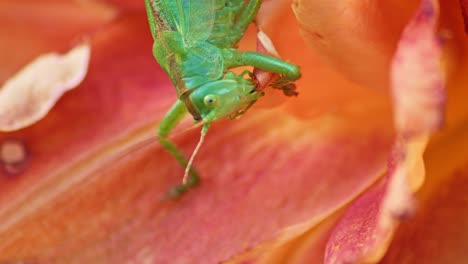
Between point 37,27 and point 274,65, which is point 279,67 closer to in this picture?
point 274,65

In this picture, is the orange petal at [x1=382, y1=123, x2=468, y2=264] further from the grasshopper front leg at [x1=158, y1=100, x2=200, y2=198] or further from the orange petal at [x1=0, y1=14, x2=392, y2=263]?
the grasshopper front leg at [x1=158, y1=100, x2=200, y2=198]

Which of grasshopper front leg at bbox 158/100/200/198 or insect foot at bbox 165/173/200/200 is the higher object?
grasshopper front leg at bbox 158/100/200/198

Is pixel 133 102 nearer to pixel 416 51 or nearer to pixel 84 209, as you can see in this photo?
pixel 84 209

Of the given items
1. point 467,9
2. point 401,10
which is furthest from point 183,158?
point 467,9

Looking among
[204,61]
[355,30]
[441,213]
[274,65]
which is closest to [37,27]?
[204,61]

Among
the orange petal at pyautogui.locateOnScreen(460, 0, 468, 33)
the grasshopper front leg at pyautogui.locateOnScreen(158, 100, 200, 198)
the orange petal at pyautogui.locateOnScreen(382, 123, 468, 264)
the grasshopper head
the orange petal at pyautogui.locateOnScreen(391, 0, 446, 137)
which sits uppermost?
the orange petal at pyautogui.locateOnScreen(391, 0, 446, 137)

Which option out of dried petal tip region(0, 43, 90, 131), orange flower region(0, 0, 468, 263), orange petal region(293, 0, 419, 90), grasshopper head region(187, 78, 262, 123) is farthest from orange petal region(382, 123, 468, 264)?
dried petal tip region(0, 43, 90, 131)
